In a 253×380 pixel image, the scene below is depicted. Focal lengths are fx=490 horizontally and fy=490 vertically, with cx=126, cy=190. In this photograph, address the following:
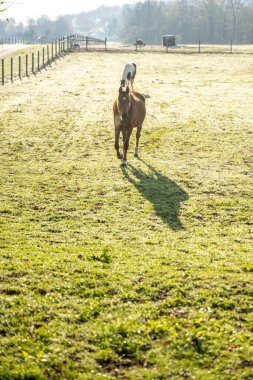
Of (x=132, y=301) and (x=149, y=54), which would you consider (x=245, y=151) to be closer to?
(x=132, y=301)

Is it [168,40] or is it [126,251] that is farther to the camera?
[168,40]

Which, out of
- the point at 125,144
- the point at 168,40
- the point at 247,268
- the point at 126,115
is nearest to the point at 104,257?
the point at 247,268

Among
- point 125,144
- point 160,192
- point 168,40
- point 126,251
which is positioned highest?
point 168,40

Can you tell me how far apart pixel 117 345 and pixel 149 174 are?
883 centimetres

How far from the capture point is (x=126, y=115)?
1479cm

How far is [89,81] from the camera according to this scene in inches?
1442

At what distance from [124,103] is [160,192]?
3353 millimetres

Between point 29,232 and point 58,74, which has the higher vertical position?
point 58,74

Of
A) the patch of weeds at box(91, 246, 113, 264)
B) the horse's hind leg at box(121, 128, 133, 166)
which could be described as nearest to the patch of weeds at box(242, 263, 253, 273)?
the patch of weeds at box(91, 246, 113, 264)

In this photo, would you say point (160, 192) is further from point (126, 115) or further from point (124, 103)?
point (124, 103)

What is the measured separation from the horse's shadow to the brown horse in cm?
85

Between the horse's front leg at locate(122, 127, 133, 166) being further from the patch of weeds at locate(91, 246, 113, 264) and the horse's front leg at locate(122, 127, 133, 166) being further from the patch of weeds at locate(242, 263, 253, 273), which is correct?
the patch of weeds at locate(242, 263, 253, 273)

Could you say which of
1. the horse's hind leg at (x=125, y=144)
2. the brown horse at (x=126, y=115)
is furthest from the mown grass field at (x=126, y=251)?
the brown horse at (x=126, y=115)

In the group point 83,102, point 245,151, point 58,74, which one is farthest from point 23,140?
point 58,74
